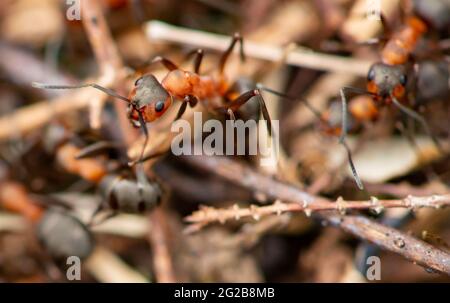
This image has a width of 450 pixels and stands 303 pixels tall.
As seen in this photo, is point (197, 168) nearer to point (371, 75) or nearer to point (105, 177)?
point (105, 177)

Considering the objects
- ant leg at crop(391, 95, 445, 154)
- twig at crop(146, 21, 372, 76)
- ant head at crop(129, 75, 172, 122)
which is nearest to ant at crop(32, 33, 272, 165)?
ant head at crop(129, 75, 172, 122)

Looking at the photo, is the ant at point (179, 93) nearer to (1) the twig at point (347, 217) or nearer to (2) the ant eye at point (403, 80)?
(1) the twig at point (347, 217)

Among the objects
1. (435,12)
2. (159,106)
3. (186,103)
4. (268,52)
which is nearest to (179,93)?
(186,103)

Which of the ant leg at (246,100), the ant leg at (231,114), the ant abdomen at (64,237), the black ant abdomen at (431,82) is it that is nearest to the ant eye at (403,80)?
the black ant abdomen at (431,82)
